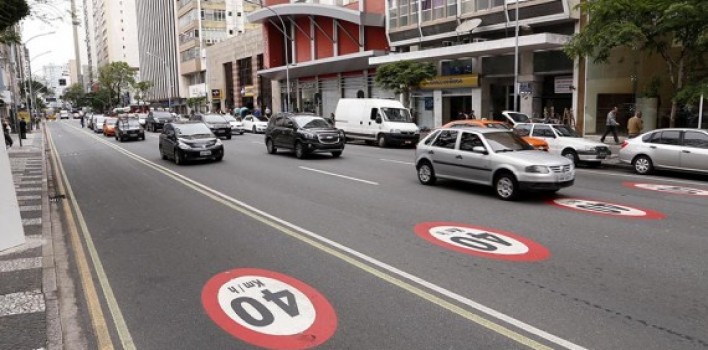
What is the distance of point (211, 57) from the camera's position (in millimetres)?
75438

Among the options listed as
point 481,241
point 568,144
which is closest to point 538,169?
point 481,241

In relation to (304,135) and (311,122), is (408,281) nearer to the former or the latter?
(304,135)

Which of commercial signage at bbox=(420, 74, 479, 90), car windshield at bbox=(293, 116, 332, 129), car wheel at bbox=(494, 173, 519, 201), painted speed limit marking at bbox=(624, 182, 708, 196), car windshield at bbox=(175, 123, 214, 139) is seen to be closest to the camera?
car wheel at bbox=(494, 173, 519, 201)

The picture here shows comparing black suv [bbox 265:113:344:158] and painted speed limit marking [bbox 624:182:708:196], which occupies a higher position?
black suv [bbox 265:113:344:158]

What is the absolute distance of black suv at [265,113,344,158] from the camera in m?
20.2

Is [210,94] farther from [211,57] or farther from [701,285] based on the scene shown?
[701,285]

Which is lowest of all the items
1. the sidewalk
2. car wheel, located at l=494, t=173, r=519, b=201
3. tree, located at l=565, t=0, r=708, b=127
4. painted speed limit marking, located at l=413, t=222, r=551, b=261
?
painted speed limit marking, located at l=413, t=222, r=551, b=261

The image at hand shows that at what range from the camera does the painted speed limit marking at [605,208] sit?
9414 millimetres

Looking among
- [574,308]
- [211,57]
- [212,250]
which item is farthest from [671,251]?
[211,57]

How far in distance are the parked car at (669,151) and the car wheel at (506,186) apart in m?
6.47

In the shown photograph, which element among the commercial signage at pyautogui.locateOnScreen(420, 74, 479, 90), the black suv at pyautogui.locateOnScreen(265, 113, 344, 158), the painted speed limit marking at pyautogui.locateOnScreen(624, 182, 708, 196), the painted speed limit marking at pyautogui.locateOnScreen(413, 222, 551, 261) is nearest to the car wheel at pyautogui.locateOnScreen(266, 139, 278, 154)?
the black suv at pyautogui.locateOnScreen(265, 113, 344, 158)

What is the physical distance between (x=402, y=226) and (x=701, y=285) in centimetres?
423

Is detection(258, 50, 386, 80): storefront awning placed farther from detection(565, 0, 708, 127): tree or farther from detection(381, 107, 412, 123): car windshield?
detection(565, 0, 708, 127): tree

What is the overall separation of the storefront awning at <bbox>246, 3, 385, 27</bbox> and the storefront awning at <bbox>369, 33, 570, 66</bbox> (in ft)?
17.5
